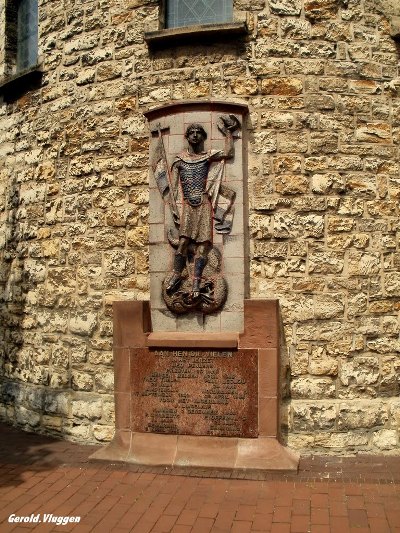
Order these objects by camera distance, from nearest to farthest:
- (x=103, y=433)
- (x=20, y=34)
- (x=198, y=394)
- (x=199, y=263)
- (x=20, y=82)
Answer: (x=198, y=394) → (x=199, y=263) → (x=103, y=433) → (x=20, y=82) → (x=20, y=34)

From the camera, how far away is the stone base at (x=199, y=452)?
5.90 meters

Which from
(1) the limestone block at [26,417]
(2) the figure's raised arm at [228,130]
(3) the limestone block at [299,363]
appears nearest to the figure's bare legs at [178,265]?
(2) the figure's raised arm at [228,130]

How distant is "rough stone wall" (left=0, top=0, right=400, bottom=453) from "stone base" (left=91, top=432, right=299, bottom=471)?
0.46 m

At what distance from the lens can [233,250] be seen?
634cm

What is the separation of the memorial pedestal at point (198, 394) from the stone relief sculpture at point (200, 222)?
37 centimetres

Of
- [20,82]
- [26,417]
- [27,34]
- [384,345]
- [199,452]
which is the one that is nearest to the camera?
[199,452]

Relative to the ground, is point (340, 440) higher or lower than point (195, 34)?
lower

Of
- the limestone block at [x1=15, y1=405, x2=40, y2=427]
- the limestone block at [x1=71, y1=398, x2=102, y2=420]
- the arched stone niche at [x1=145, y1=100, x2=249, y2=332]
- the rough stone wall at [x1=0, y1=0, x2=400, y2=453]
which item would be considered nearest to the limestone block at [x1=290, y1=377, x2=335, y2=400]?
the rough stone wall at [x1=0, y1=0, x2=400, y2=453]

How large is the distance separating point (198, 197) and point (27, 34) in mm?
4285

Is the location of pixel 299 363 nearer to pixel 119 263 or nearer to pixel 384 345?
pixel 384 345

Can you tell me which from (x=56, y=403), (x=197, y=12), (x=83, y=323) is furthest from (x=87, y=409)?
(x=197, y=12)

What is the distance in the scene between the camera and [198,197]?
6.36 metres

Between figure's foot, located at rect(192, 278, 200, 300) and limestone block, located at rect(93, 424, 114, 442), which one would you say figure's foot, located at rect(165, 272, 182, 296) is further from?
limestone block, located at rect(93, 424, 114, 442)

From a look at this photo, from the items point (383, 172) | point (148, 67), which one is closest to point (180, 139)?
point (148, 67)
